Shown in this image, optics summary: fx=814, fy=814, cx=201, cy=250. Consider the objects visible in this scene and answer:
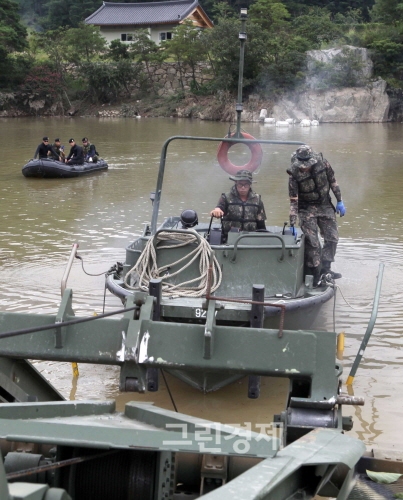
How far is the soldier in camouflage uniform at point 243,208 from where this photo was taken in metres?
8.15

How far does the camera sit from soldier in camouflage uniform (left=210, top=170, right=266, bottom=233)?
8.15 m

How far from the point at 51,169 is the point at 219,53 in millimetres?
27117

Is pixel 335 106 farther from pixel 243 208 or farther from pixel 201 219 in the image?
pixel 243 208

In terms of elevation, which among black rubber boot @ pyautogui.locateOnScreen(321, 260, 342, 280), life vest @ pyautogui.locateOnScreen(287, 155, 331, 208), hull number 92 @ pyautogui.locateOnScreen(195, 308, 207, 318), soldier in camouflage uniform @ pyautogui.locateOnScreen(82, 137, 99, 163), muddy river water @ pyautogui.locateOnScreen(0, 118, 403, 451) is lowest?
muddy river water @ pyautogui.locateOnScreen(0, 118, 403, 451)

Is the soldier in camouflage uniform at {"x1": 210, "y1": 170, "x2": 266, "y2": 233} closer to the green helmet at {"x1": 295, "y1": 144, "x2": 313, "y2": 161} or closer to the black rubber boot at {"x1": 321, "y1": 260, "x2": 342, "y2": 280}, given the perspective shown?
the green helmet at {"x1": 295, "y1": 144, "x2": 313, "y2": 161}

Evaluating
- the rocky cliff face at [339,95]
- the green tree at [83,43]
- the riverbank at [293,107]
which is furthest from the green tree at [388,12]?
the green tree at [83,43]

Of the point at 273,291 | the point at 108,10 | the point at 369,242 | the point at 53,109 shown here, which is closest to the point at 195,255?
the point at 273,291

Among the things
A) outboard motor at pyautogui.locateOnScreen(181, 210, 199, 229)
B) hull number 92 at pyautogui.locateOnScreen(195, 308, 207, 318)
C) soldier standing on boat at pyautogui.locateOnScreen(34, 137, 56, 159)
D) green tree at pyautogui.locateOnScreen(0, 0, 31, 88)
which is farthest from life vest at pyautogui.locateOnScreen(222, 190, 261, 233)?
green tree at pyautogui.locateOnScreen(0, 0, 31, 88)

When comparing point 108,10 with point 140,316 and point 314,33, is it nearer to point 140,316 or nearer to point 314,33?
point 314,33

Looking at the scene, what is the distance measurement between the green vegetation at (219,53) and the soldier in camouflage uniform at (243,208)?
35148 mm

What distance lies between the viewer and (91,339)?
4.22 metres

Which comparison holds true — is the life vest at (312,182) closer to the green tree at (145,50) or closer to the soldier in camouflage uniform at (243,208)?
the soldier in camouflage uniform at (243,208)

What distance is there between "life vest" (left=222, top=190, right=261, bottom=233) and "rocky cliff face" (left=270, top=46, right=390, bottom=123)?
111 feet

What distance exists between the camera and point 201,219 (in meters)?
13.7
